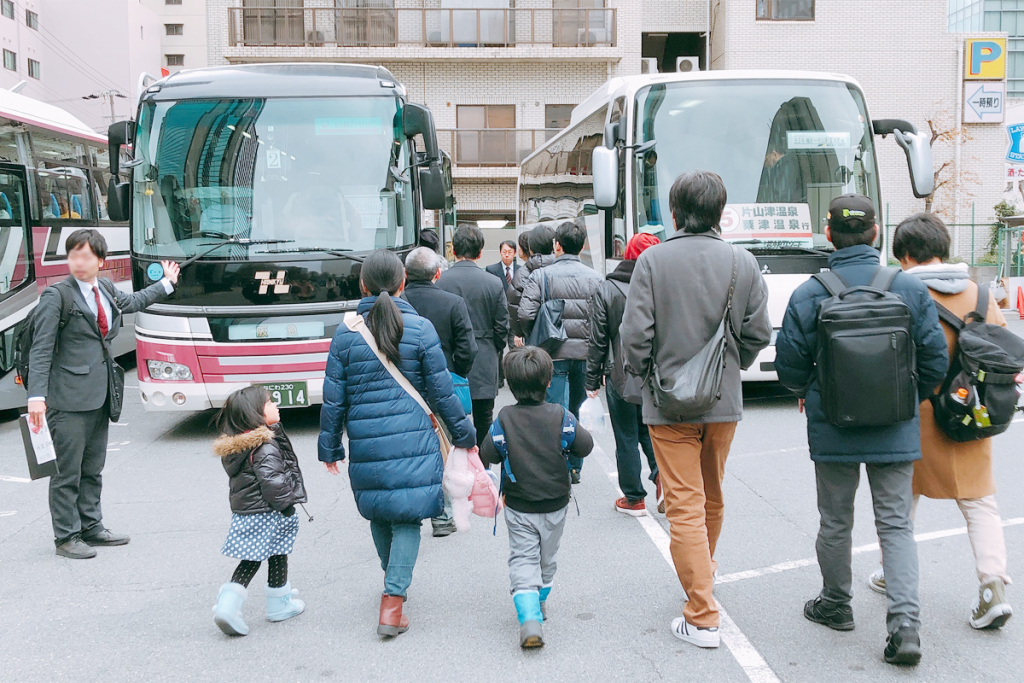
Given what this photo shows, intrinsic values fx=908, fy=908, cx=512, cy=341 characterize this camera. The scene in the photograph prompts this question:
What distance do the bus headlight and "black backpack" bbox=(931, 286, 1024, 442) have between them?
244 inches

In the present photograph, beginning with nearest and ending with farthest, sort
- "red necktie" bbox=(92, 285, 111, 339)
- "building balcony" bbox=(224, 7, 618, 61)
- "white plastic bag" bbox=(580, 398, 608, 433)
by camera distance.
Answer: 1. "white plastic bag" bbox=(580, 398, 608, 433)
2. "red necktie" bbox=(92, 285, 111, 339)
3. "building balcony" bbox=(224, 7, 618, 61)

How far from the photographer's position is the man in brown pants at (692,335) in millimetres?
3674

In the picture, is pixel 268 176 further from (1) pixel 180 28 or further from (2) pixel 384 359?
(1) pixel 180 28

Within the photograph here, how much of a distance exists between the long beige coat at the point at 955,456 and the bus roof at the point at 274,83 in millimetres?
5727

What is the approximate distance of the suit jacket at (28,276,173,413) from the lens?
5.08m

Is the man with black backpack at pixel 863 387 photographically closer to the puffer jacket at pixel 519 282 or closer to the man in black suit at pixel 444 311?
the man in black suit at pixel 444 311

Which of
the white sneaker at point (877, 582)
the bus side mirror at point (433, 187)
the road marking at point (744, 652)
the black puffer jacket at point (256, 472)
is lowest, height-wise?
the road marking at point (744, 652)

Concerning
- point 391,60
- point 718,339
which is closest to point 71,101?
point 391,60

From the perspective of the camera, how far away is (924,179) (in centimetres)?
866

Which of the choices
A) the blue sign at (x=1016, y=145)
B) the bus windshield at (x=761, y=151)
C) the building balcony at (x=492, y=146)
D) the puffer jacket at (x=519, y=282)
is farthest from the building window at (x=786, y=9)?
the puffer jacket at (x=519, y=282)

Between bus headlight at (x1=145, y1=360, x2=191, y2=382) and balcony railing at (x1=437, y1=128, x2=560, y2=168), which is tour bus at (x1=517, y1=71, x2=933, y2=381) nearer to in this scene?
bus headlight at (x1=145, y1=360, x2=191, y2=382)

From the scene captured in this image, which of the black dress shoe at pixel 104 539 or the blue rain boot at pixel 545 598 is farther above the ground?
the blue rain boot at pixel 545 598

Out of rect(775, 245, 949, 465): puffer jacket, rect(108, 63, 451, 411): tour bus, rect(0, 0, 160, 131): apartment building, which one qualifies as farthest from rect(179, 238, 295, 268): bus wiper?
rect(0, 0, 160, 131): apartment building

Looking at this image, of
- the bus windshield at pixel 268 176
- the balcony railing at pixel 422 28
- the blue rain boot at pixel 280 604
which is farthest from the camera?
the balcony railing at pixel 422 28
